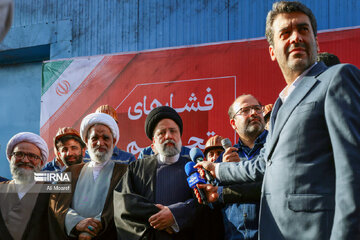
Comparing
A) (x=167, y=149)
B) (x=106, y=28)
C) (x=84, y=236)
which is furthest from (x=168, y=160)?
(x=106, y=28)

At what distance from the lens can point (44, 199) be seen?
374 centimetres

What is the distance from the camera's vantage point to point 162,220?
307cm

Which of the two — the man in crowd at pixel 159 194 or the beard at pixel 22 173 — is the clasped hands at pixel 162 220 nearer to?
the man in crowd at pixel 159 194

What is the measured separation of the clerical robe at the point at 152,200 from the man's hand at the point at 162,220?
4cm

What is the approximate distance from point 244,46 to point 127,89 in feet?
6.16

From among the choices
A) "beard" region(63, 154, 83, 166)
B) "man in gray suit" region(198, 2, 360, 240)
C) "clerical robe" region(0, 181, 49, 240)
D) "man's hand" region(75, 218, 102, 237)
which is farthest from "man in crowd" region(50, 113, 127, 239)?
"man in gray suit" region(198, 2, 360, 240)

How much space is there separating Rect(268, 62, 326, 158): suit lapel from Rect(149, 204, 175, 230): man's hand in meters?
1.36

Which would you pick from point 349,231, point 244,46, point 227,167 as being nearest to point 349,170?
point 349,231

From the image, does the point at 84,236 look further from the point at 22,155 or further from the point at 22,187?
the point at 22,155

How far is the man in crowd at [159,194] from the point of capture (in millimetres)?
3131

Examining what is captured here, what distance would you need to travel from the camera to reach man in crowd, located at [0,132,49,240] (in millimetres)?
3629

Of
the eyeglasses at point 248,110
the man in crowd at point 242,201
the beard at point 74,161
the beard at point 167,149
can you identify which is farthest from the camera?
the beard at point 74,161

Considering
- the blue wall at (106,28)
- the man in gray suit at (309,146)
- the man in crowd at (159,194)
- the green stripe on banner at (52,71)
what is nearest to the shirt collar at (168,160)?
the man in crowd at (159,194)

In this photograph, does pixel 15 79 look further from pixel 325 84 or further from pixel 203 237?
pixel 325 84
